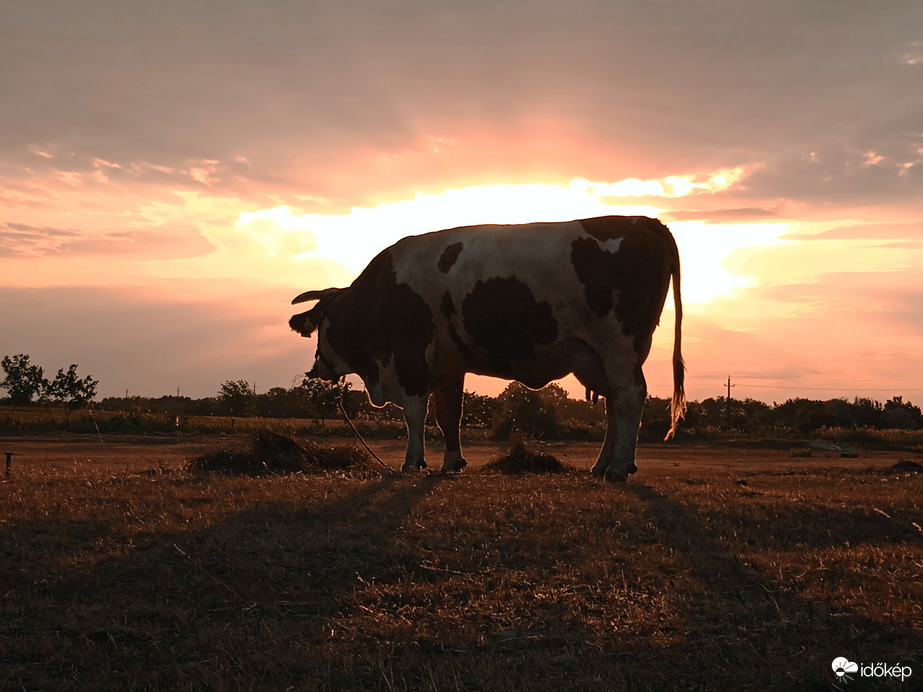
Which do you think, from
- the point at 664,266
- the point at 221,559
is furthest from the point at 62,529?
the point at 664,266

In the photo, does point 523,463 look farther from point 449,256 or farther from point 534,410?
point 534,410

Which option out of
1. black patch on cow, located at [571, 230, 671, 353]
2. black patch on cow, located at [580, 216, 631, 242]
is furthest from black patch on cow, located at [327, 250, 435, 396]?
black patch on cow, located at [580, 216, 631, 242]

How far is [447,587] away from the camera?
6066 millimetres

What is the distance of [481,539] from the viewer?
7.48m

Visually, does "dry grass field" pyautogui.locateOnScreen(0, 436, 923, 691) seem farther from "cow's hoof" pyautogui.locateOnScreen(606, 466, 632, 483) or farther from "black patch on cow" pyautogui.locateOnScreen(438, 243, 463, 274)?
"black patch on cow" pyautogui.locateOnScreen(438, 243, 463, 274)

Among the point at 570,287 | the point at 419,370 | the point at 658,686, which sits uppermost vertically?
the point at 570,287

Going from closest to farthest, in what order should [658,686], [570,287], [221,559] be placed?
[658,686], [221,559], [570,287]

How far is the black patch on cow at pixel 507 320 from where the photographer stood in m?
11.5

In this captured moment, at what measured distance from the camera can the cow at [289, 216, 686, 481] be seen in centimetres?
1122

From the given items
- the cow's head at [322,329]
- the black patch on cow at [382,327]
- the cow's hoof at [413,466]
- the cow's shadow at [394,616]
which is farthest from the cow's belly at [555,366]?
the cow's shadow at [394,616]

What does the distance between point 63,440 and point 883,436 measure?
2430 centimetres

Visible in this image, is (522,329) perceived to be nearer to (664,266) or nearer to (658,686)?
(664,266)

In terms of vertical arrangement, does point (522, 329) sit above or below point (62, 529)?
above

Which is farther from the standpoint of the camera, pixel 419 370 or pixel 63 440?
pixel 63 440
